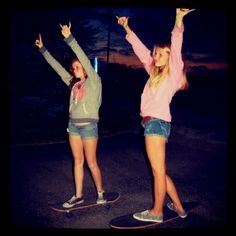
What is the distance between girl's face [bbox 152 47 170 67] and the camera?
10.8 ft

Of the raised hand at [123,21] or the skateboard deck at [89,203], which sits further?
the skateboard deck at [89,203]

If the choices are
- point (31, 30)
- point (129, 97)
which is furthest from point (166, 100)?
point (129, 97)

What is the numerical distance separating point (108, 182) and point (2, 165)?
2035 millimetres

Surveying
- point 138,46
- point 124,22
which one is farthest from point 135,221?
point 124,22

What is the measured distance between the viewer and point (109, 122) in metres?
10.8

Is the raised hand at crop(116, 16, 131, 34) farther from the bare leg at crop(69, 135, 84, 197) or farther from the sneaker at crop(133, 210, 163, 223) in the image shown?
the sneaker at crop(133, 210, 163, 223)

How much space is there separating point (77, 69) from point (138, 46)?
2.78 ft

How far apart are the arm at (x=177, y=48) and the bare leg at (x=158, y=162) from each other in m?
0.74

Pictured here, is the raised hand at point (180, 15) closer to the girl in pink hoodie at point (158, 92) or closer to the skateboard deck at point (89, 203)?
the girl in pink hoodie at point (158, 92)

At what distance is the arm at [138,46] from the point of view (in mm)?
3494

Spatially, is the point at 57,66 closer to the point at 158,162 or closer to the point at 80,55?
the point at 80,55

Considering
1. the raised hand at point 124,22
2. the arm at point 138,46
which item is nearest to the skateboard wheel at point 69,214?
the arm at point 138,46

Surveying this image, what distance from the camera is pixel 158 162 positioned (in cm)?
346

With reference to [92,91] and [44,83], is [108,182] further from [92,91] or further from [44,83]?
[44,83]
